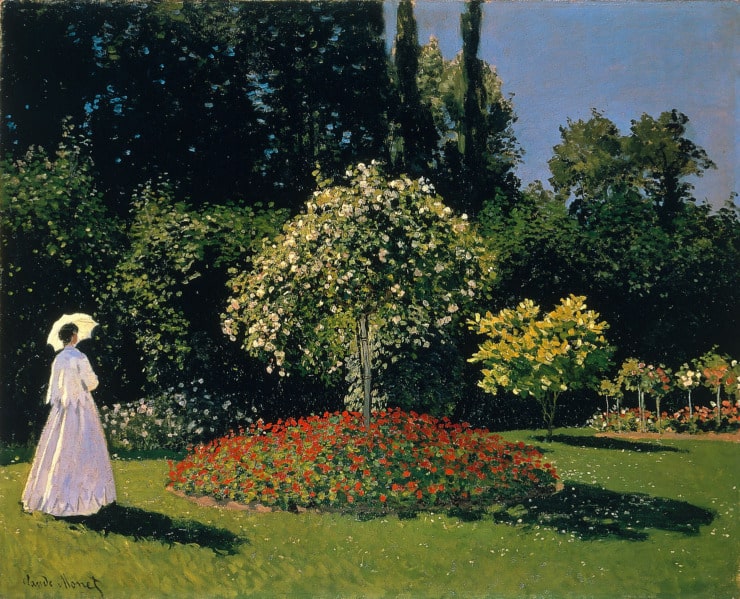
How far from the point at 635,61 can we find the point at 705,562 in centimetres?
479

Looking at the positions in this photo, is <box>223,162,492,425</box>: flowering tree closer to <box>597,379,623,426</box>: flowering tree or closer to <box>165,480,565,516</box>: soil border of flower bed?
<box>165,480,565,516</box>: soil border of flower bed

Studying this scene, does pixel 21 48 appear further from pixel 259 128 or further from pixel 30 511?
pixel 30 511

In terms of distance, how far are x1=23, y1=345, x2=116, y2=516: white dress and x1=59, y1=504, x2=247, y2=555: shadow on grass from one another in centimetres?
13

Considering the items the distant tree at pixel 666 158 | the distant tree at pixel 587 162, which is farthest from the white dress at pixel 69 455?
the distant tree at pixel 666 158

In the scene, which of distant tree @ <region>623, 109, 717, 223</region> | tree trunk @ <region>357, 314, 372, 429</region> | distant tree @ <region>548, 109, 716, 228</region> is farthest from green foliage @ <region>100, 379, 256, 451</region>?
distant tree @ <region>623, 109, 717, 223</region>

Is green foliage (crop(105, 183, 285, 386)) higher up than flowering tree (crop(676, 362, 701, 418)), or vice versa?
green foliage (crop(105, 183, 285, 386))

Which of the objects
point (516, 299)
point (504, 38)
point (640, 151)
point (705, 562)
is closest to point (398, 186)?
point (504, 38)

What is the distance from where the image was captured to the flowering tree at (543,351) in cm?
1079

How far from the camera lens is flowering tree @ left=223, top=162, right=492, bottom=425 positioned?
27.9ft

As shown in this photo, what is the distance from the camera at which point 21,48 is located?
7559 millimetres

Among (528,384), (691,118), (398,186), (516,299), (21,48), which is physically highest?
(21,48)

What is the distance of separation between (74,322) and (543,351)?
6.44 metres

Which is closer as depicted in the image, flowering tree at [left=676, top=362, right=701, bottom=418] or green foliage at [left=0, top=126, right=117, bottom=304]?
green foliage at [left=0, top=126, right=117, bottom=304]

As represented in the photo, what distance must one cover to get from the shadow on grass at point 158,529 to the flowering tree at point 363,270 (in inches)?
77.5
